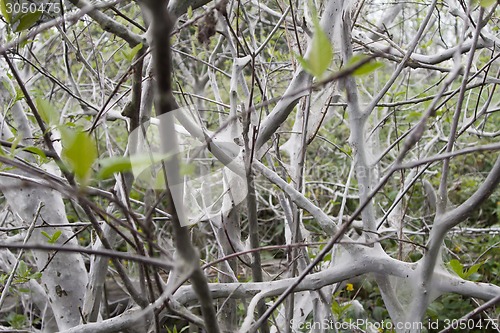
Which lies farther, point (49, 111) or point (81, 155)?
point (49, 111)

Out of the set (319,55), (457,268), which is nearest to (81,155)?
(319,55)

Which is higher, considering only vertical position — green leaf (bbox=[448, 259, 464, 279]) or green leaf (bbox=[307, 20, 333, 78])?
green leaf (bbox=[307, 20, 333, 78])

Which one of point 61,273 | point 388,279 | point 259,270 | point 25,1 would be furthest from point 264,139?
point 61,273

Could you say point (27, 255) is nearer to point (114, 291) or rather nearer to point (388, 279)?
point (114, 291)

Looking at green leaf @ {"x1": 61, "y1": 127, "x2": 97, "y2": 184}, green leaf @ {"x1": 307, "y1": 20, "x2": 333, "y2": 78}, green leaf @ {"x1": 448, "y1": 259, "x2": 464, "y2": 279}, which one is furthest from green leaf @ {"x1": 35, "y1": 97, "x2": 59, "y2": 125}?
green leaf @ {"x1": 448, "y1": 259, "x2": 464, "y2": 279}

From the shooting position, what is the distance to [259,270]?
3.66 ft

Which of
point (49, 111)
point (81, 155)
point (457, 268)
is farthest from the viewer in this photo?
point (457, 268)

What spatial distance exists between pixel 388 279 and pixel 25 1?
1.22 m

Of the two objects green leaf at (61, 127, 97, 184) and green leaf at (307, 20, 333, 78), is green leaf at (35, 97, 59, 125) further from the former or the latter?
green leaf at (307, 20, 333, 78)

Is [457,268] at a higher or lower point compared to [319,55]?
lower

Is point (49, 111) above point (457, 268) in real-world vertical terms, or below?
above

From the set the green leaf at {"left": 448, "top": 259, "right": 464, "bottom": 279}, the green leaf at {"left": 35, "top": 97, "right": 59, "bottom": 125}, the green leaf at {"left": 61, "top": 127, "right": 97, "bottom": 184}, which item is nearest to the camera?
the green leaf at {"left": 61, "top": 127, "right": 97, "bottom": 184}

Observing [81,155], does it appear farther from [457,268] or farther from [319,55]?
[457,268]

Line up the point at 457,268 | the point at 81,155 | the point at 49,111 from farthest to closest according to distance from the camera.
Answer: the point at 457,268 → the point at 49,111 → the point at 81,155
